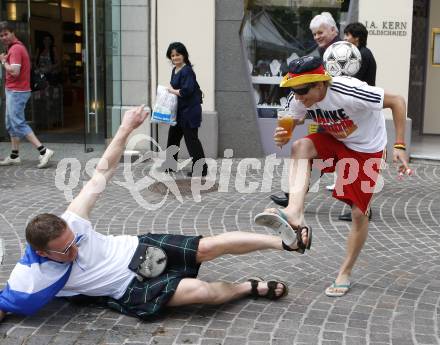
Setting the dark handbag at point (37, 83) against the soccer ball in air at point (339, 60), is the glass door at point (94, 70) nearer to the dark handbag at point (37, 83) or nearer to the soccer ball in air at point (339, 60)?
the dark handbag at point (37, 83)

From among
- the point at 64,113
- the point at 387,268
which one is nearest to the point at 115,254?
the point at 387,268

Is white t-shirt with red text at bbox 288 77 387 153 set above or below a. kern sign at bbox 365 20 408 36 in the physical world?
below

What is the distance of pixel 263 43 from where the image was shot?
10.5 meters

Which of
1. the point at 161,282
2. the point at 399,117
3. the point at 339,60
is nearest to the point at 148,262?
the point at 161,282

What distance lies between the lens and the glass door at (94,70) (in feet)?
33.0

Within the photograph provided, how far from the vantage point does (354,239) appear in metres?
4.65

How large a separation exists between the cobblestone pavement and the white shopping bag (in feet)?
3.34

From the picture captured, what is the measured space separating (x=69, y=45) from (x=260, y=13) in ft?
20.5

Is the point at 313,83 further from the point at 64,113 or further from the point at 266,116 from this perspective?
the point at 64,113

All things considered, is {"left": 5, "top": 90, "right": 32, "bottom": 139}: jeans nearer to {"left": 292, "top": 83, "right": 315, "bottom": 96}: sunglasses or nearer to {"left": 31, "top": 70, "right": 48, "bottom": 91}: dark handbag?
{"left": 31, "top": 70, "right": 48, "bottom": 91}: dark handbag

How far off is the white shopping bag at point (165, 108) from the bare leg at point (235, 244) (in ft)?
13.7

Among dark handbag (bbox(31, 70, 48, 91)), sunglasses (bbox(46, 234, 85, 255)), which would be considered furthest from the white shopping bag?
sunglasses (bbox(46, 234, 85, 255))

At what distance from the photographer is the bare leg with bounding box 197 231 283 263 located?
4.14m

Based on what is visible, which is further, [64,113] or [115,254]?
[64,113]
